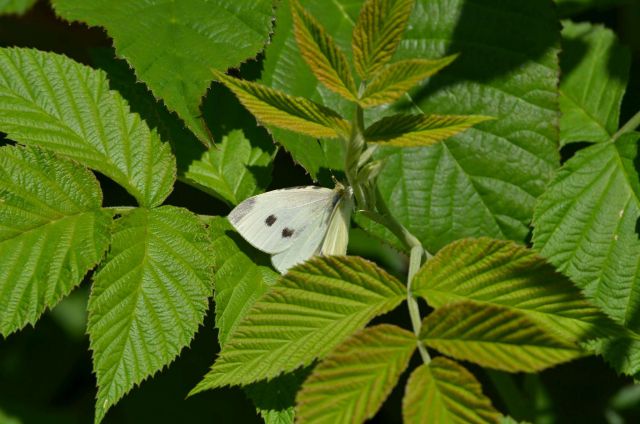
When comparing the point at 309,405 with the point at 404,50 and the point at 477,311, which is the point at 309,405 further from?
the point at 404,50

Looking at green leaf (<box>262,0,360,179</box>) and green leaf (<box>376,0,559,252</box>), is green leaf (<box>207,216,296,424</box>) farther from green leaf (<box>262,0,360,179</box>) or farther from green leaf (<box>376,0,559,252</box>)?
green leaf (<box>376,0,559,252</box>)

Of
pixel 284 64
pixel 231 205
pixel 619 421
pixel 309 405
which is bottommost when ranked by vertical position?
pixel 619 421

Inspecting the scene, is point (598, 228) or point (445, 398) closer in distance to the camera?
point (445, 398)

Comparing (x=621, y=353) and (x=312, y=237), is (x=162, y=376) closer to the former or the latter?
(x=312, y=237)

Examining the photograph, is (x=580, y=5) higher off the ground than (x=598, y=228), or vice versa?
(x=580, y=5)

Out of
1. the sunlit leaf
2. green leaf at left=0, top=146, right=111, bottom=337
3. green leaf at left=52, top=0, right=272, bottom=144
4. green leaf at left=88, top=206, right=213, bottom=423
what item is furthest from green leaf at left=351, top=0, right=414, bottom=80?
the sunlit leaf

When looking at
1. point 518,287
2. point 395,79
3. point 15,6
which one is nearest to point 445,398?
point 518,287

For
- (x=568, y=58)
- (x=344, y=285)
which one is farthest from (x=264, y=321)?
(x=568, y=58)

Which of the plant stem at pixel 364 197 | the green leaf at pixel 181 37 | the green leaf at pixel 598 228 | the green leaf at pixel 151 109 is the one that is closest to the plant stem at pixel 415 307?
the plant stem at pixel 364 197
